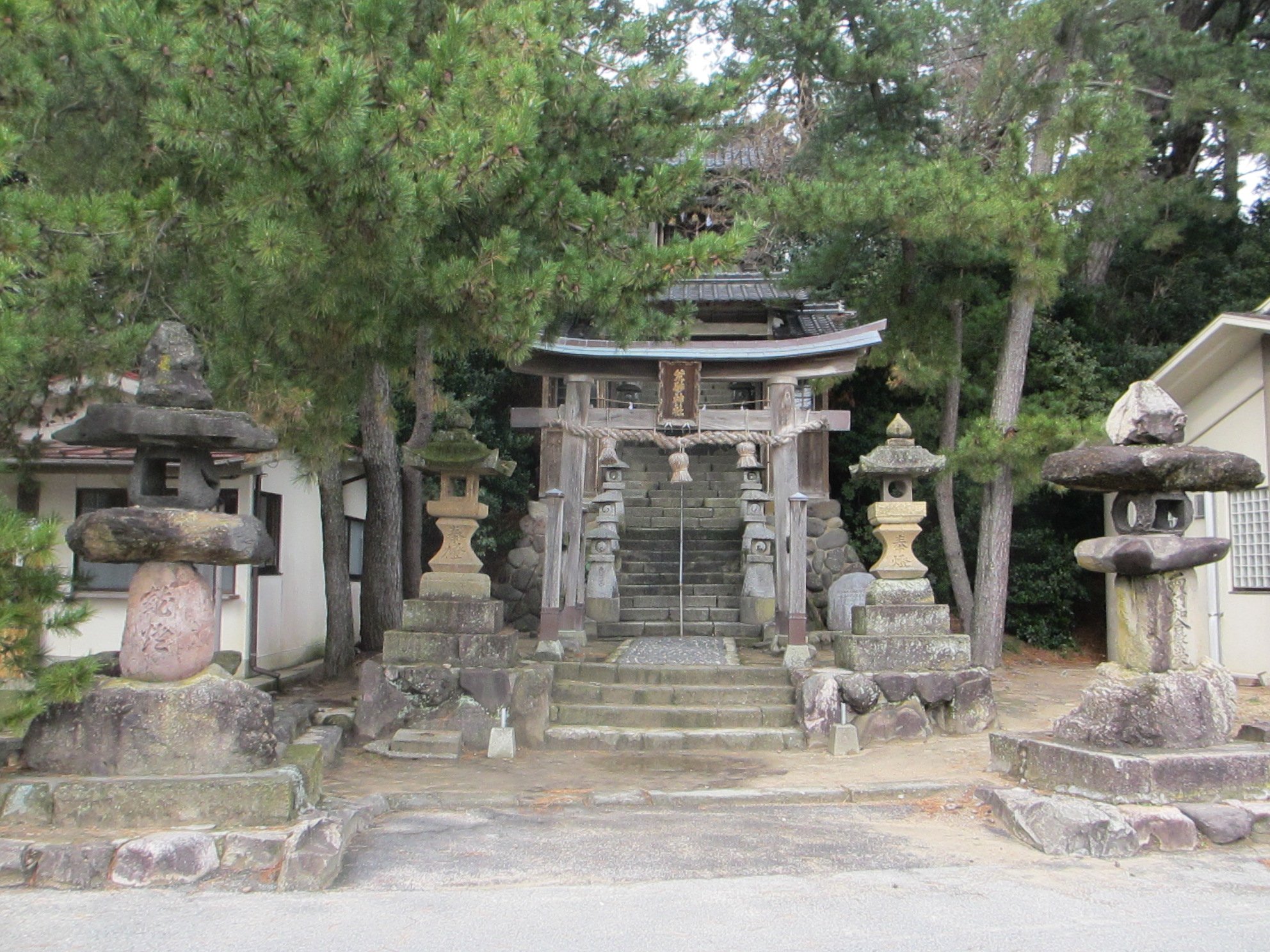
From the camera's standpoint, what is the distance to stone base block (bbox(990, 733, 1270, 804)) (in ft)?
19.8

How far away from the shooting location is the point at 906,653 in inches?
408

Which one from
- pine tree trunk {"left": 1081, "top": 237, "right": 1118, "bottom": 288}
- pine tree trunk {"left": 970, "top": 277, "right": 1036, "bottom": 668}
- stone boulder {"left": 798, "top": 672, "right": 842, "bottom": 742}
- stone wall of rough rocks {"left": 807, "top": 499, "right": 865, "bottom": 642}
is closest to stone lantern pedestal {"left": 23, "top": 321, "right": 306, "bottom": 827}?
stone boulder {"left": 798, "top": 672, "right": 842, "bottom": 742}

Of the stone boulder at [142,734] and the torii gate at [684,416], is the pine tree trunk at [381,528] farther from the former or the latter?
the stone boulder at [142,734]

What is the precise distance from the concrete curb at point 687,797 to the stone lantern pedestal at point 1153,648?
1.13 m

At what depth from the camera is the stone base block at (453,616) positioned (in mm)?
10211

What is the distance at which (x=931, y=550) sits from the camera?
719 inches

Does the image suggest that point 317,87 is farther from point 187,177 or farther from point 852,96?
point 852,96

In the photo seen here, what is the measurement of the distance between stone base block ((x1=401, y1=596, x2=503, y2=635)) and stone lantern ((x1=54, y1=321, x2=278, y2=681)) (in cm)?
421

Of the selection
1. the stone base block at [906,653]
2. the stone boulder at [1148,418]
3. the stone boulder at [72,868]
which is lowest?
the stone boulder at [72,868]

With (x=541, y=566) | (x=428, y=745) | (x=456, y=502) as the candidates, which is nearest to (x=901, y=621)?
(x=456, y=502)

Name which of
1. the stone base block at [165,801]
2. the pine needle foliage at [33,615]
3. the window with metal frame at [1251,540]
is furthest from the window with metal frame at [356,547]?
the window with metal frame at [1251,540]

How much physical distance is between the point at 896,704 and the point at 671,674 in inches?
98.7

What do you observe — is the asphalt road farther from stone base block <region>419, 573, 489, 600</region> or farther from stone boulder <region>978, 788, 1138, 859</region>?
stone base block <region>419, 573, 489, 600</region>

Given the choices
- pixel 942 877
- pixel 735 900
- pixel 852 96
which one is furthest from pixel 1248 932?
pixel 852 96
